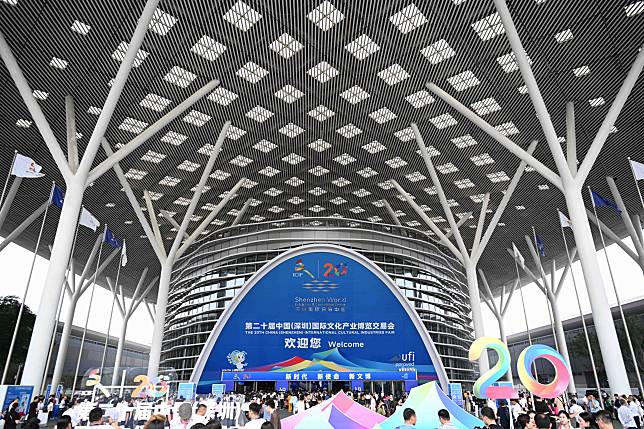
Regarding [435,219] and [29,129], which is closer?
[29,129]

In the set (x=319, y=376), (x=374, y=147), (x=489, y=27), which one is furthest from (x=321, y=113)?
(x=319, y=376)

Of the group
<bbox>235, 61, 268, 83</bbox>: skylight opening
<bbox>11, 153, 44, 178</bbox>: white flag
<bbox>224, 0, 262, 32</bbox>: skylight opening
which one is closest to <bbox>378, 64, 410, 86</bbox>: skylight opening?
<bbox>235, 61, 268, 83</bbox>: skylight opening

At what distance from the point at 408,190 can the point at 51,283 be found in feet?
83.8

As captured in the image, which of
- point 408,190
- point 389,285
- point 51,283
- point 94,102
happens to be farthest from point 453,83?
point 51,283

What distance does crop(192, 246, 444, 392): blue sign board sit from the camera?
30812 millimetres

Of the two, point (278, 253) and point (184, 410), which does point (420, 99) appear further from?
point (184, 410)

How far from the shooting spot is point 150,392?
20734 mm

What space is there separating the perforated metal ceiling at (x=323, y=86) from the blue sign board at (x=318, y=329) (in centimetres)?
723

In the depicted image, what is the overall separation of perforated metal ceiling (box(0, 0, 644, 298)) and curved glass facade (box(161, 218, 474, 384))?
5.19 m

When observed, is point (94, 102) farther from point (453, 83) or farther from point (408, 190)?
point (408, 190)

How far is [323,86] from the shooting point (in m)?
23.3

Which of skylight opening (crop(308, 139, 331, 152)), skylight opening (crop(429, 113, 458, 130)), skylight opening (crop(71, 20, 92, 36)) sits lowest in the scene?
skylight opening (crop(71, 20, 92, 36))

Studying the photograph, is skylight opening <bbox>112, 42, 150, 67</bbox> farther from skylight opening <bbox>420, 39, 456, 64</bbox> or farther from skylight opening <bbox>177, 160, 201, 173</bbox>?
skylight opening <bbox>420, 39, 456, 64</bbox>

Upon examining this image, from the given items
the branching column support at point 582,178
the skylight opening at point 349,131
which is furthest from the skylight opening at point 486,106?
the skylight opening at point 349,131
